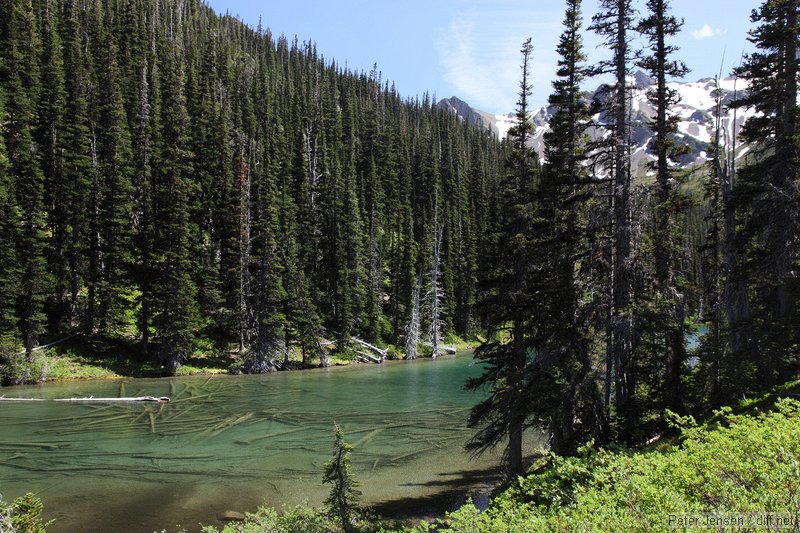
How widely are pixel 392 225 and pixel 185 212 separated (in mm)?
39781

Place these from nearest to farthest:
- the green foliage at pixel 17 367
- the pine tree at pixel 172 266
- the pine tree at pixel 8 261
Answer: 1. the green foliage at pixel 17 367
2. the pine tree at pixel 8 261
3. the pine tree at pixel 172 266

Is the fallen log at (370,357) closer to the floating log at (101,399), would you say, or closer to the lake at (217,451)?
the lake at (217,451)

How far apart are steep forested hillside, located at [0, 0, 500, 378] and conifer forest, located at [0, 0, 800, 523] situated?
316 mm

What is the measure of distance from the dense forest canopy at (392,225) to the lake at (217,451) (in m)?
4.25

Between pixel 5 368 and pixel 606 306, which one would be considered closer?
pixel 606 306

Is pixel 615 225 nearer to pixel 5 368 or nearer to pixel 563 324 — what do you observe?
pixel 563 324

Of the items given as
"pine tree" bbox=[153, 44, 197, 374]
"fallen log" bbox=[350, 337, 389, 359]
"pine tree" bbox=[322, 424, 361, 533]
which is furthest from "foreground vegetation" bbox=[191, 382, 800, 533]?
"fallen log" bbox=[350, 337, 389, 359]

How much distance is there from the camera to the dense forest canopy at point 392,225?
14180 mm

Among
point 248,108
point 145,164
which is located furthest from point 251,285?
point 248,108

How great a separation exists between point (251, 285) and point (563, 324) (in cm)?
3859

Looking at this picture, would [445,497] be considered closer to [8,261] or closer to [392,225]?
[8,261]

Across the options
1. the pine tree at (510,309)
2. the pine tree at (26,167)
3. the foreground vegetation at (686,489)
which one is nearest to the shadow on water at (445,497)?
the pine tree at (510,309)

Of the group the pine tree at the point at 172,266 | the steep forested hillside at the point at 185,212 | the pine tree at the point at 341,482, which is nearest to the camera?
the pine tree at the point at 341,482

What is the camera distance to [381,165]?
293 ft
